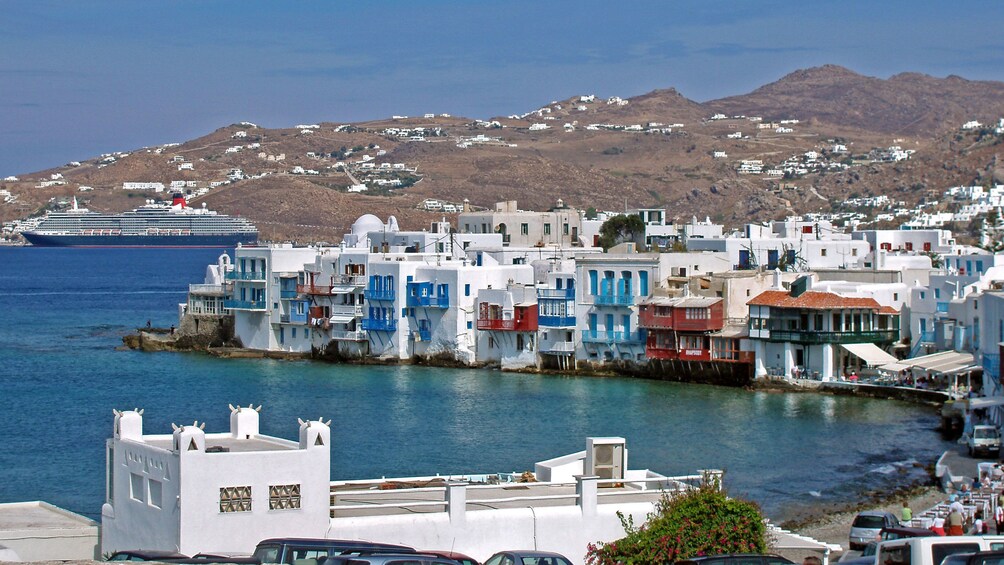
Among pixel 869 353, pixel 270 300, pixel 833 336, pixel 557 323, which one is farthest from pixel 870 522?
pixel 270 300

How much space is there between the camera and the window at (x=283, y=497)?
13101 millimetres

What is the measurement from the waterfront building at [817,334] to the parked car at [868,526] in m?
21.8

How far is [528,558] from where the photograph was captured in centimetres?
1252

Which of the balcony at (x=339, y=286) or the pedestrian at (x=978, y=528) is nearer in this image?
the pedestrian at (x=978, y=528)

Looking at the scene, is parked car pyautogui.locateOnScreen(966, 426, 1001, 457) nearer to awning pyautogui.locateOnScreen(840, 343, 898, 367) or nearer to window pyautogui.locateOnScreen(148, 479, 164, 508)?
awning pyautogui.locateOnScreen(840, 343, 898, 367)

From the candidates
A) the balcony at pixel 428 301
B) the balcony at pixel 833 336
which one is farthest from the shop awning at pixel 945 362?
the balcony at pixel 428 301

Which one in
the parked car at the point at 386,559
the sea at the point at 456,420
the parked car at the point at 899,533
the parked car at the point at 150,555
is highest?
the parked car at the point at 386,559

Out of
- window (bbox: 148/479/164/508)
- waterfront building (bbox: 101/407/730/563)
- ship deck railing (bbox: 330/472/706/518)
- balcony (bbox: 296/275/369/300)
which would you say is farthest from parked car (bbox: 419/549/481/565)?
balcony (bbox: 296/275/369/300)

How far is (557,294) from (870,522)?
1071 inches

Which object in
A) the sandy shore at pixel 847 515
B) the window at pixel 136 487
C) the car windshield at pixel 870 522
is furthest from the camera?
the sandy shore at pixel 847 515

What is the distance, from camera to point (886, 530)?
16094mm

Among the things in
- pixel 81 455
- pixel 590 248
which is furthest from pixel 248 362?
pixel 81 455

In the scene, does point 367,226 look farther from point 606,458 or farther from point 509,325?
point 606,458

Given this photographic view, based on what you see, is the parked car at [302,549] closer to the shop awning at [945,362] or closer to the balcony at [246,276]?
the shop awning at [945,362]
